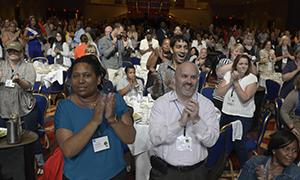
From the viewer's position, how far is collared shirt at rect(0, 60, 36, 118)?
13.4ft

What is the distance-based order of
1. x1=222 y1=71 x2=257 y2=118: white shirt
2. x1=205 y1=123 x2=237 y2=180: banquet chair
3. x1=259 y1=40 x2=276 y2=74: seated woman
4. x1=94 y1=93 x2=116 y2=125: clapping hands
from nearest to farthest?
x1=94 y1=93 x2=116 y2=125: clapping hands < x1=205 y1=123 x2=237 y2=180: banquet chair < x1=222 y1=71 x2=257 y2=118: white shirt < x1=259 y1=40 x2=276 y2=74: seated woman

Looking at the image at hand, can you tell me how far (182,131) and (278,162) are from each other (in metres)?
0.68

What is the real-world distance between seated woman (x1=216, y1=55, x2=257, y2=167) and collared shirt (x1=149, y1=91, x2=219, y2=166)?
1.59 meters

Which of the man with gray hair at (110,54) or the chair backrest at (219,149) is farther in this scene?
the man with gray hair at (110,54)

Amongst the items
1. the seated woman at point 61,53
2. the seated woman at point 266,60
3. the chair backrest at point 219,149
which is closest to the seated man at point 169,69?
the chair backrest at point 219,149

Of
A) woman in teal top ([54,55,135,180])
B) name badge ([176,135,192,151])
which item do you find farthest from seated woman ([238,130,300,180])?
woman in teal top ([54,55,135,180])

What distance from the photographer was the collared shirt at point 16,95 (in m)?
4.09

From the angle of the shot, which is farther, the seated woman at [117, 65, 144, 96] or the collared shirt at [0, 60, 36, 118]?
the seated woman at [117, 65, 144, 96]

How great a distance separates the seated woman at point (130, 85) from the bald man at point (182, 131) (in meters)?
2.55

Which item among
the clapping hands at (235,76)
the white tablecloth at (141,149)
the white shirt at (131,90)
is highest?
the clapping hands at (235,76)

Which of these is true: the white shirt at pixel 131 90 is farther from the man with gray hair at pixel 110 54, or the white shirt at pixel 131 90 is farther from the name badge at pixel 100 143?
the name badge at pixel 100 143

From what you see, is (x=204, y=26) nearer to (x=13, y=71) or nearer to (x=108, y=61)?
(x=108, y=61)

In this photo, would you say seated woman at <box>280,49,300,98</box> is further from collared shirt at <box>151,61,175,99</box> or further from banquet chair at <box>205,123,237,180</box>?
banquet chair at <box>205,123,237,180</box>

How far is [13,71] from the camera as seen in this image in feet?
14.2
